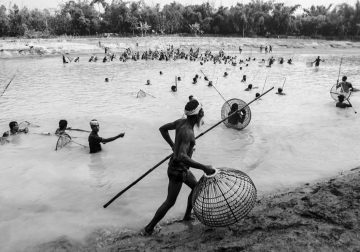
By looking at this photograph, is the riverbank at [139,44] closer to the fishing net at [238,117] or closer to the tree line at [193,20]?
the tree line at [193,20]

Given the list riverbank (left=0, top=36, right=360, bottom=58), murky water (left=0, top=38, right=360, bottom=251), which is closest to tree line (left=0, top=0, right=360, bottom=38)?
riverbank (left=0, top=36, right=360, bottom=58)

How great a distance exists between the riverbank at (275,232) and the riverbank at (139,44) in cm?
4699

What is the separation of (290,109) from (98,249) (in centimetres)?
1106

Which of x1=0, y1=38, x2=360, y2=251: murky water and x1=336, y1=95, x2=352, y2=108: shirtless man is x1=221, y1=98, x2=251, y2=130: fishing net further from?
x1=336, y1=95, x2=352, y2=108: shirtless man

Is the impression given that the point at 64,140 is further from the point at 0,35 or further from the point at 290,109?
the point at 0,35

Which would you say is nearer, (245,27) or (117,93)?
(117,93)

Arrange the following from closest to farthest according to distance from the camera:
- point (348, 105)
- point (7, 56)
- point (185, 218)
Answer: point (185, 218) < point (348, 105) < point (7, 56)

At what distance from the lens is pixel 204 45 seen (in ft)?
210

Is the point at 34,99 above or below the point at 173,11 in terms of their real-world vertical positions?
below

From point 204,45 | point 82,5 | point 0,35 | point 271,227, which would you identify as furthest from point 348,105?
point 82,5

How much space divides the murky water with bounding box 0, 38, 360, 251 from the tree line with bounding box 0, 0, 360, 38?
59145 millimetres

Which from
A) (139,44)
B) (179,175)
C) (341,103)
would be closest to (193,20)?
(139,44)

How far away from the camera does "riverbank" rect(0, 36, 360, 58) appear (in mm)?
47528

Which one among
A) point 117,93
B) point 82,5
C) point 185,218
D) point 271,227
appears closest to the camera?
point 271,227
